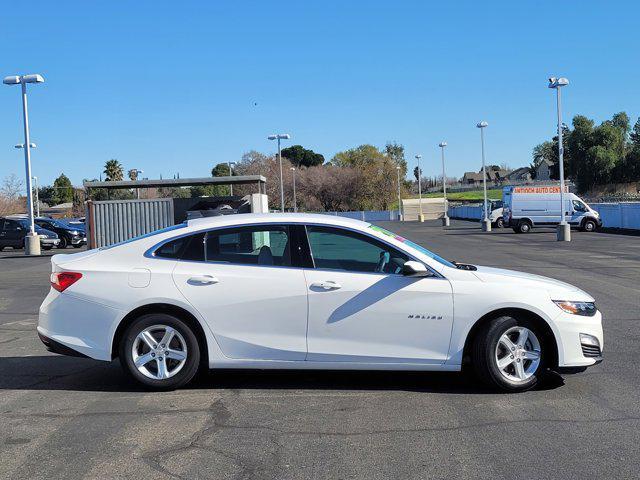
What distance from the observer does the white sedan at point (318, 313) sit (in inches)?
243

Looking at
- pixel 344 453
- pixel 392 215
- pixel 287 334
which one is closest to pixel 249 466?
pixel 344 453

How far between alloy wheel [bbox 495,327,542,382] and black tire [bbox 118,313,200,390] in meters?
2.67

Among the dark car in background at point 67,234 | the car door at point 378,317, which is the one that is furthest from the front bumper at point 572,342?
the dark car in background at point 67,234

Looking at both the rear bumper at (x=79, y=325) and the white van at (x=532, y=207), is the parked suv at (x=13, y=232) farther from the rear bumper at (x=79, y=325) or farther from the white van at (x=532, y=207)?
the rear bumper at (x=79, y=325)

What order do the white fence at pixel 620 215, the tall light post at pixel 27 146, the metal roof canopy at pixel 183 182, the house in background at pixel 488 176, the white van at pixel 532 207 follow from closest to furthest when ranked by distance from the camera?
the metal roof canopy at pixel 183 182
the tall light post at pixel 27 146
the white fence at pixel 620 215
the white van at pixel 532 207
the house in background at pixel 488 176

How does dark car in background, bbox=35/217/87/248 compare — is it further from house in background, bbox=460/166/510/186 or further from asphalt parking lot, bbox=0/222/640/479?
house in background, bbox=460/166/510/186

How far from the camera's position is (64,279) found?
21.2 ft

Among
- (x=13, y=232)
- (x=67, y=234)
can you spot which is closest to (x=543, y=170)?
(x=67, y=234)

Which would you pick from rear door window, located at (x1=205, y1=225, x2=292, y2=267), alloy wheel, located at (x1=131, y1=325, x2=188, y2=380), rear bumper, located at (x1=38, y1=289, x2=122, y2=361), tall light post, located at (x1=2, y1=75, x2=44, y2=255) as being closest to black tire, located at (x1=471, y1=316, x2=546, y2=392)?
rear door window, located at (x1=205, y1=225, x2=292, y2=267)

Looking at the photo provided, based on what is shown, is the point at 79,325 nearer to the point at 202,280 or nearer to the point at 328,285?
the point at 202,280

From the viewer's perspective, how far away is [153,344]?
248 inches

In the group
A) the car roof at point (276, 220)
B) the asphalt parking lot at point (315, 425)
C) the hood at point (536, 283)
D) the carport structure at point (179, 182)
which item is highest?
the carport structure at point (179, 182)

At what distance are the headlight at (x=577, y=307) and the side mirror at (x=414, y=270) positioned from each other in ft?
3.91

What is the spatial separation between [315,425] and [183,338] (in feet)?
5.06
